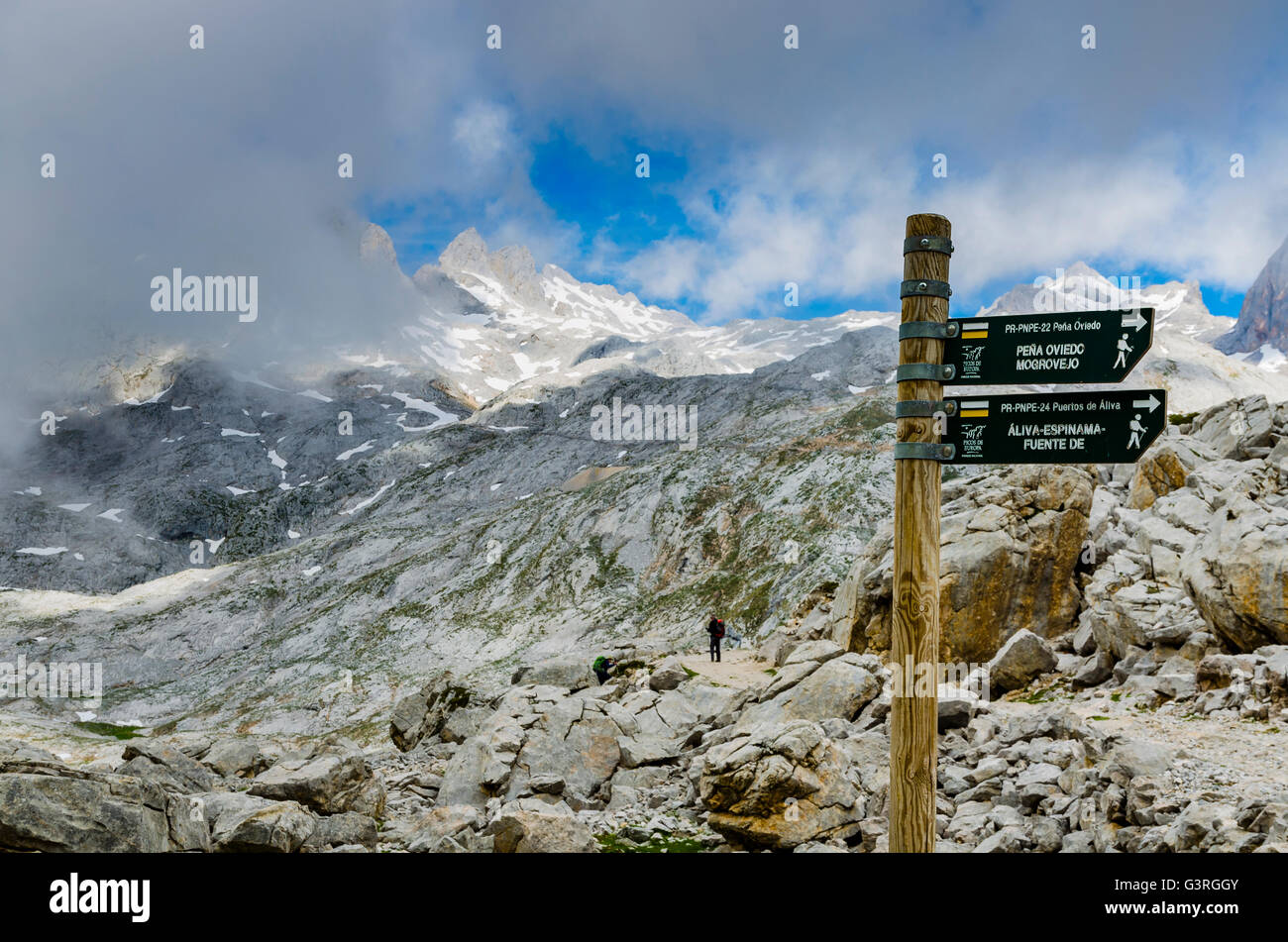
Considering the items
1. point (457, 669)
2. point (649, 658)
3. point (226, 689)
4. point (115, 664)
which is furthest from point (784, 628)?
point (115, 664)

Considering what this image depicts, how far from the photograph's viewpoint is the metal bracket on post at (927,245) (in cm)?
772

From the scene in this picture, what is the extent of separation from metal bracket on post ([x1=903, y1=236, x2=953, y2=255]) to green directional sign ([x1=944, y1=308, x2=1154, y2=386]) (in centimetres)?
72

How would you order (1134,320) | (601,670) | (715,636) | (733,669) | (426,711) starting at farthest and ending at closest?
(715,636) → (733,669) → (601,670) → (426,711) → (1134,320)

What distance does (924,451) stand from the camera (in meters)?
7.71

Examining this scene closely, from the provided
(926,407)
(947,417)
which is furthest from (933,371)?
(947,417)

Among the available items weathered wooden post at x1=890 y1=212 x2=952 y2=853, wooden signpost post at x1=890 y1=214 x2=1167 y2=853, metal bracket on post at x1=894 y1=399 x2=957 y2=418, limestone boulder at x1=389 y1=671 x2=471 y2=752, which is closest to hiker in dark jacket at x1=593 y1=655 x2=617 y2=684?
limestone boulder at x1=389 y1=671 x2=471 y2=752

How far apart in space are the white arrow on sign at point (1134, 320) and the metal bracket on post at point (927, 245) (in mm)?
1718

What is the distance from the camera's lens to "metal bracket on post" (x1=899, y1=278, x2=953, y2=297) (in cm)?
770

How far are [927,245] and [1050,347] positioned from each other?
1518mm

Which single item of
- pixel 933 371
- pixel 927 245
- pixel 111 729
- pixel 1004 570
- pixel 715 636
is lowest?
pixel 111 729

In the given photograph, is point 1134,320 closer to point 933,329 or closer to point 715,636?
point 933,329

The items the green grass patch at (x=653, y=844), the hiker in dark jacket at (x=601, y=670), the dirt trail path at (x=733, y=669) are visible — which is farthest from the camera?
the hiker in dark jacket at (x=601, y=670)

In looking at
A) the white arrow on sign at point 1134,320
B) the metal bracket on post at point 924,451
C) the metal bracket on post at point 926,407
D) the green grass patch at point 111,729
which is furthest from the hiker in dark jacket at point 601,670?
the green grass patch at point 111,729

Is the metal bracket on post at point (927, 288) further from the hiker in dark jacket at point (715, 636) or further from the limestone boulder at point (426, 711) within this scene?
the hiker in dark jacket at point (715, 636)
